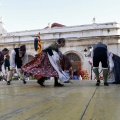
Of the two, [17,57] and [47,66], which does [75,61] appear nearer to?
[17,57]

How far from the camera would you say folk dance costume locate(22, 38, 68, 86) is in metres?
5.84

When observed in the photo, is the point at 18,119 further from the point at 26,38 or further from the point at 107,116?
the point at 26,38

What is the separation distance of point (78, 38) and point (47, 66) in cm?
1821

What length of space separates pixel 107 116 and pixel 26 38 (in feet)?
83.1

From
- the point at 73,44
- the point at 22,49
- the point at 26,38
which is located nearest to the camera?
the point at 22,49

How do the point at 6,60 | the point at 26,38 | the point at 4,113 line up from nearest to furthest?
the point at 4,113 → the point at 6,60 → the point at 26,38

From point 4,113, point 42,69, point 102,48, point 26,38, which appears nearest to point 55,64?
point 42,69

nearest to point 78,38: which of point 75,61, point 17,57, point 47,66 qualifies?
point 75,61

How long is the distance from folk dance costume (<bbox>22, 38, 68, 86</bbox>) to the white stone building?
17.4 m

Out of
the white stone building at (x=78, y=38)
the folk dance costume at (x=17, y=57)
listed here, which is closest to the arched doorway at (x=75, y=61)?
the white stone building at (x=78, y=38)

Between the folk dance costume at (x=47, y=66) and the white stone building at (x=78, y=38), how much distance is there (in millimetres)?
17351

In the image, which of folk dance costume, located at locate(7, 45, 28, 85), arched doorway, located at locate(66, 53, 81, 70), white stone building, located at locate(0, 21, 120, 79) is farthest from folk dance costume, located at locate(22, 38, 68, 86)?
arched doorway, located at locate(66, 53, 81, 70)

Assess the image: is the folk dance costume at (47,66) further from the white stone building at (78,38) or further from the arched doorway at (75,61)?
the arched doorway at (75,61)

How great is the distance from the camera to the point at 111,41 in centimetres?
2281
